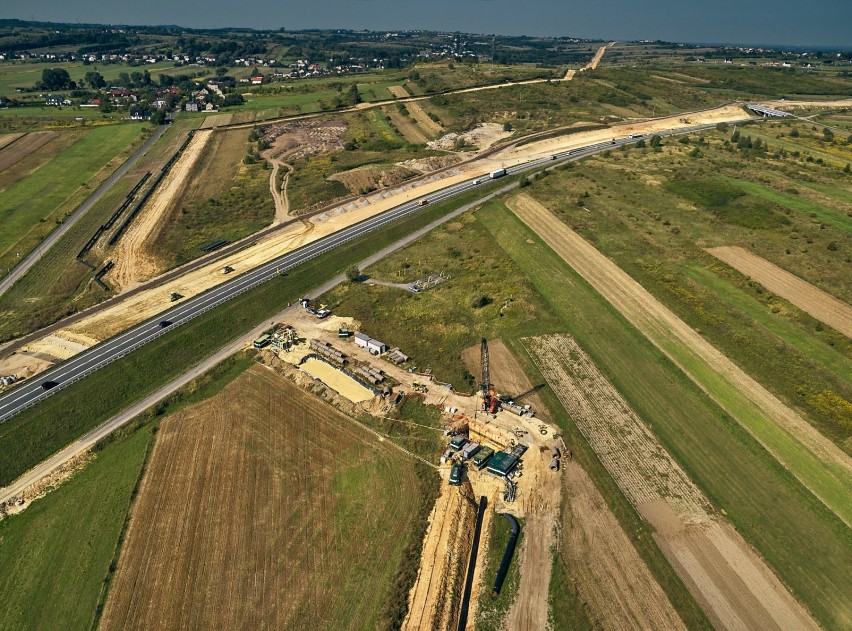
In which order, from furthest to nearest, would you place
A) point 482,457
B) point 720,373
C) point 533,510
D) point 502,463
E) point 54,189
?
point 54,189, point 720,373, point 482,457, point 502,463, point 533,510

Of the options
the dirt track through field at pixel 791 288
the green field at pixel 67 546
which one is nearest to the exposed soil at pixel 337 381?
the green field at pixel 67 546

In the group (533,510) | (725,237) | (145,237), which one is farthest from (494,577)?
(145,237)

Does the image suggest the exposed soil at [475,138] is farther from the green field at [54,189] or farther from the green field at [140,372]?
the green field at [54,189]

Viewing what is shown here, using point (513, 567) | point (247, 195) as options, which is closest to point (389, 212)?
point (247, 195)

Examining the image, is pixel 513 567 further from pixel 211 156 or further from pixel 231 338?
pixel 211 156

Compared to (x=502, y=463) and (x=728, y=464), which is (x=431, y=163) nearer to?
(x=502, y=463)

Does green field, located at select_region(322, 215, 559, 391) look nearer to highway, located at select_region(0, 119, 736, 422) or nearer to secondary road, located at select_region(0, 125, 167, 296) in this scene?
highway, located at select_region(0, 119, 736, 422)
